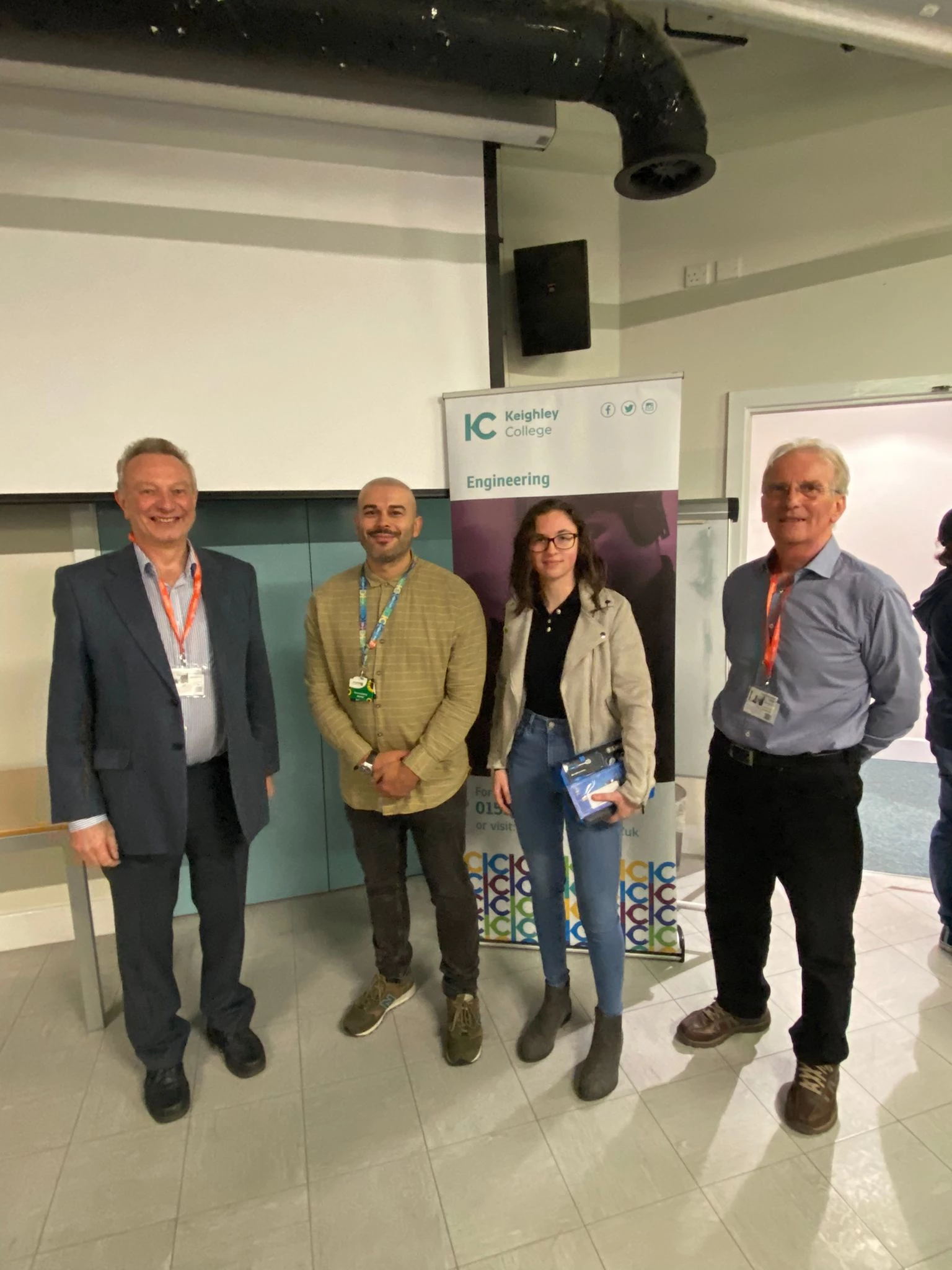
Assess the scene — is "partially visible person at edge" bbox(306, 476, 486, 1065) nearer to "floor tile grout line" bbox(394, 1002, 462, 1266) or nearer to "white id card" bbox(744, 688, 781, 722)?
"floor tile grout line" bbox(394, 1002, 462, 1266)

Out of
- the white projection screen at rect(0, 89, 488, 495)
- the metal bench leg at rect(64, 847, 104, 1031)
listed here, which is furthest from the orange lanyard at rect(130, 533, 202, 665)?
the metal bench leg at rect(64, 847, 104, 1031)

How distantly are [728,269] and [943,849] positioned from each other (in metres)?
2.67

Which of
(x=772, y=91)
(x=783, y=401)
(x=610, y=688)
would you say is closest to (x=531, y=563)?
(x=610, y=688)

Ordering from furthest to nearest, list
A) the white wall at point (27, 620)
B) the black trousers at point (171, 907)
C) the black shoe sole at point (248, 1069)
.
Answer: the white wall at point (27, 620) → the black shoe sole at point (248, 1069) → the black trousers at point (171, 907)

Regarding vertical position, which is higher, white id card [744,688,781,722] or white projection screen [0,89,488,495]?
white projection screen [0,89,488,495]

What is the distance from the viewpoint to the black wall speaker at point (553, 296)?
294 centimetres

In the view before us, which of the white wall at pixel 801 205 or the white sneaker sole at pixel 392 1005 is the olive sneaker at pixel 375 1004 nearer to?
the white sneaker sole at pixel 392 1005

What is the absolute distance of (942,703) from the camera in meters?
2.43

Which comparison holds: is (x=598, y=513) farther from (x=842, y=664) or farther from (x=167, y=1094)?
(x=167, y=1094)

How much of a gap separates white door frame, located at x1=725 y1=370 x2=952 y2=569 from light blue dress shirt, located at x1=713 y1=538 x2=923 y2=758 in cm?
120

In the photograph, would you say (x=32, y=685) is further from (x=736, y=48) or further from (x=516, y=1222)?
(x=736, y=48)

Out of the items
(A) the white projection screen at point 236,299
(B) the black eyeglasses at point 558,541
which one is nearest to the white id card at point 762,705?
(B) the black eyeglasses at point 558,541

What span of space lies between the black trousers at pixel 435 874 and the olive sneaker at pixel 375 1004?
0.21 metres

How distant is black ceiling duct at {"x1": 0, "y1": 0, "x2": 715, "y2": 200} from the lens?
1.76m
